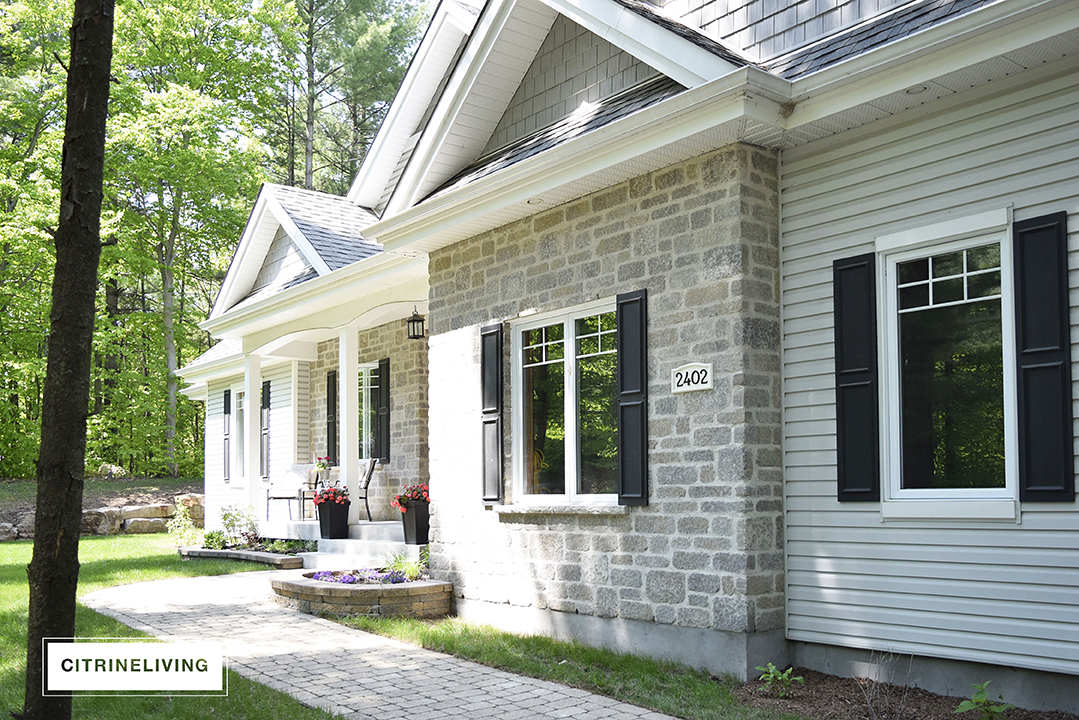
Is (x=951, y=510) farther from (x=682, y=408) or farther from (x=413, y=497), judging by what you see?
(x=413, y=497)

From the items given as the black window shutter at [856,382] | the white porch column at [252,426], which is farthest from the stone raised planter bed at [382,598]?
the white porch column at [252,426]

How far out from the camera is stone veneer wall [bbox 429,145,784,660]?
20.5 ft

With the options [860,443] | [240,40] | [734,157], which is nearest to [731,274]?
[734,157]

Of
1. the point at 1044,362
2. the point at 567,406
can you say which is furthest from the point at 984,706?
the point at 567,406

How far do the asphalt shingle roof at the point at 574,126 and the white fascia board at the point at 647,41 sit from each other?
187mm

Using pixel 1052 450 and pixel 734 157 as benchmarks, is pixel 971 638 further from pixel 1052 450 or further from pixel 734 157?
pixel 734 157

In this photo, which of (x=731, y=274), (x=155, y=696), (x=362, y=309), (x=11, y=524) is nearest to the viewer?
(x=155, y=696)

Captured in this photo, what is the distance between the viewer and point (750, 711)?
5324 mm

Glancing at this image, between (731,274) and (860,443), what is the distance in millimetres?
1386

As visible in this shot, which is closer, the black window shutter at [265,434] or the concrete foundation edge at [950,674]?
the concrete foundation edge at [950,674]

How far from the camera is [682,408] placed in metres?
6.65

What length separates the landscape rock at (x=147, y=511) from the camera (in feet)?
65.0

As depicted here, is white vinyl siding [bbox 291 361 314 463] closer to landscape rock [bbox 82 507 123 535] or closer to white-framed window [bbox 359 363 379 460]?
white-framed window [bbox 359 363 379 460]

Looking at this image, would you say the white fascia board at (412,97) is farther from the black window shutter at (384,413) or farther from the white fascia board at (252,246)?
the black window shutter at (384,413)
